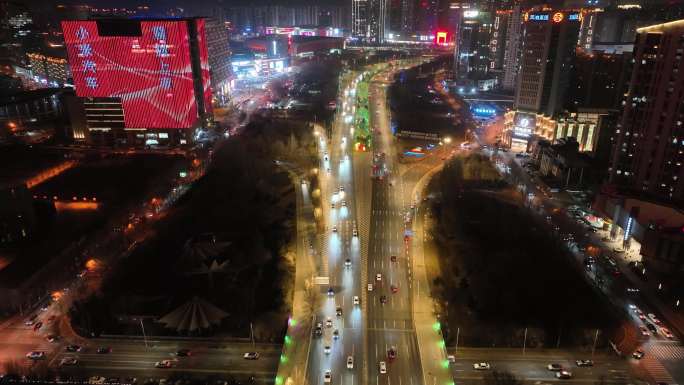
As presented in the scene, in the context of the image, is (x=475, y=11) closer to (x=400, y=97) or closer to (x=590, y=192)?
(x=400, y=97)

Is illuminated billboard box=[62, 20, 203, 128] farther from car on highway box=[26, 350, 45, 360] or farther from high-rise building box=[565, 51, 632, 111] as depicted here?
high-rise building box=[565, 51, 632, 111]

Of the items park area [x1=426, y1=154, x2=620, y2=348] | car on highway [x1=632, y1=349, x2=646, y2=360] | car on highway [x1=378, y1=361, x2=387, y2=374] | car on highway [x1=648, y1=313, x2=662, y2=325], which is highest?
park area [x1=426, y1=154, x2=620, y2=348]

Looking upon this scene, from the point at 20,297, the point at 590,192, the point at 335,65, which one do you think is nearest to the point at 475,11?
the point at 335,65

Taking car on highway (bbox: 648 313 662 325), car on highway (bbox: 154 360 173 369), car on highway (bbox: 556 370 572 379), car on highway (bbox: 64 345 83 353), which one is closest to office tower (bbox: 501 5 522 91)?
car on highway (bbox: 648 313 662 325)

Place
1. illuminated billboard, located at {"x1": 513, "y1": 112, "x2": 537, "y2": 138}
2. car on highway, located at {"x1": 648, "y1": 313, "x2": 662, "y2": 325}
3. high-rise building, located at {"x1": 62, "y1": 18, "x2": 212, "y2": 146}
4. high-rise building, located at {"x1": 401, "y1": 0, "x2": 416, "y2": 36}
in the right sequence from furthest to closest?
high-rise building, located at {"x1": 401, "y1": 0, "x2": 416, "y2": 36}, illuminated billboard, located at {"x1": 513, "y1": 112, "x2": 537, "y2": 138}, high-rise building, located at {"x1": 62, "y1": 18, "x2": 212, "y2": 146}, car on highway, located at {"x1": 648, "y1": 313, "x2": 662, "y2": 325}

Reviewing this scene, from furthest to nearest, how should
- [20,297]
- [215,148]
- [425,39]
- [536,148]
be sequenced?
[425,39] → [215,148] → [536,148] → [20,297]

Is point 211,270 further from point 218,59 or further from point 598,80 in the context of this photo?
point 598,80
